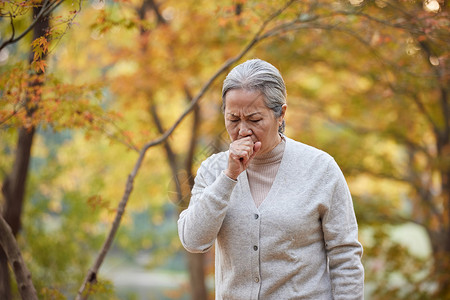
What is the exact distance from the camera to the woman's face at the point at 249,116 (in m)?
1.76

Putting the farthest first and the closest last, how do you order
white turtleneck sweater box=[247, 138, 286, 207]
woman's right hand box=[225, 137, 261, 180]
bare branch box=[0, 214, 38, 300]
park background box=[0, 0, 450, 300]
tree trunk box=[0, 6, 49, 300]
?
1. park background box=[0, 0, 450, 300]
2. tree trunk box=[0, 6, 49, 300]
3. bare branch box=[0, 214, 38, 300]
4. white turtleneck sweater box=[247, 138, 286, 207]
5. woman's right hand box=[225, 137, 261, 180]

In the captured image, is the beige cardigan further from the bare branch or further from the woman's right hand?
the bare branch

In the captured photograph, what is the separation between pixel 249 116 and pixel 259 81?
12 centimetres

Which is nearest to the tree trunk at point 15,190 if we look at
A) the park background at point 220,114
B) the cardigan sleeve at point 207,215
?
the park background at point 220,114

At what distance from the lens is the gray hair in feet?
5.77

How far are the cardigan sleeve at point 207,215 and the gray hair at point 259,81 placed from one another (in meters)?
0.30

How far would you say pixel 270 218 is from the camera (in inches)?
70.4

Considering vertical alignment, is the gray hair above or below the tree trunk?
above

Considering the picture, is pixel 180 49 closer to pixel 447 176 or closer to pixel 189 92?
pixel 189 92

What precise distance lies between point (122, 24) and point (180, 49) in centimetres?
392

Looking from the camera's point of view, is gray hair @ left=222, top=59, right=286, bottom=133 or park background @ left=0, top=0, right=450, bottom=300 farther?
park background @ left=0, top=0, right=450, bottom=300

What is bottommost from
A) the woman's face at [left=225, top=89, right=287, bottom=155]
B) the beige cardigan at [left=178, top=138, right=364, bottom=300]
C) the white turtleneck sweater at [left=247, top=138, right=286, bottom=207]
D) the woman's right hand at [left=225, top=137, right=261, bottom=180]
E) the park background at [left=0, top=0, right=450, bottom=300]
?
the park background at [left=0, top=0, right=450, bottom=300]

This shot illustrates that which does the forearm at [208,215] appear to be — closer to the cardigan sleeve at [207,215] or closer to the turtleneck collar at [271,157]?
the cardigan sleeve at [207,215]

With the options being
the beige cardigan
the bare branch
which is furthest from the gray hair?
the bare branch
